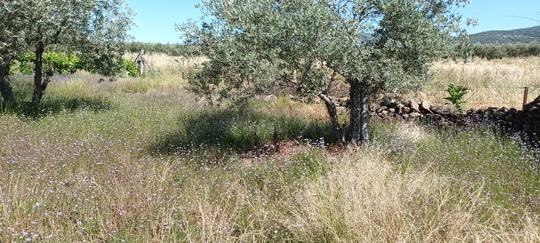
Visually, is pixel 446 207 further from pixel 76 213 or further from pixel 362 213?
pixel 76 213

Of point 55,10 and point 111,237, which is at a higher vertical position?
point 55,10

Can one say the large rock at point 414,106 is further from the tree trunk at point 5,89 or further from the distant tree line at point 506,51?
the distant tree line at point 506,51

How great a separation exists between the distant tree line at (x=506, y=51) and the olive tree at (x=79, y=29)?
37.4 m

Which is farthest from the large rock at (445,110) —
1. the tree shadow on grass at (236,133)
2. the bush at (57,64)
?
the bush at (57,64)

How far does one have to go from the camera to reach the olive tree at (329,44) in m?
7.65

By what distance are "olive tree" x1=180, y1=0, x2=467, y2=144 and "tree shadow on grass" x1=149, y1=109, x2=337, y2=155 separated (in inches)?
44.7

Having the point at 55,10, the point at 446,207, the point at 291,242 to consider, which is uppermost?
the point at 55,10

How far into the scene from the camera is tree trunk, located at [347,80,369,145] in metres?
8.80

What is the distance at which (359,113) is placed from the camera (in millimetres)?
8969

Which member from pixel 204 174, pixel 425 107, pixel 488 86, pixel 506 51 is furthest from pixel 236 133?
pixel 506 51

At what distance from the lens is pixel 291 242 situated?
4621mm

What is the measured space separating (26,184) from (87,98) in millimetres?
9820

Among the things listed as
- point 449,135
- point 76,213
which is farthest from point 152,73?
point 76,213

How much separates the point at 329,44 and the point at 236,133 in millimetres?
3387
